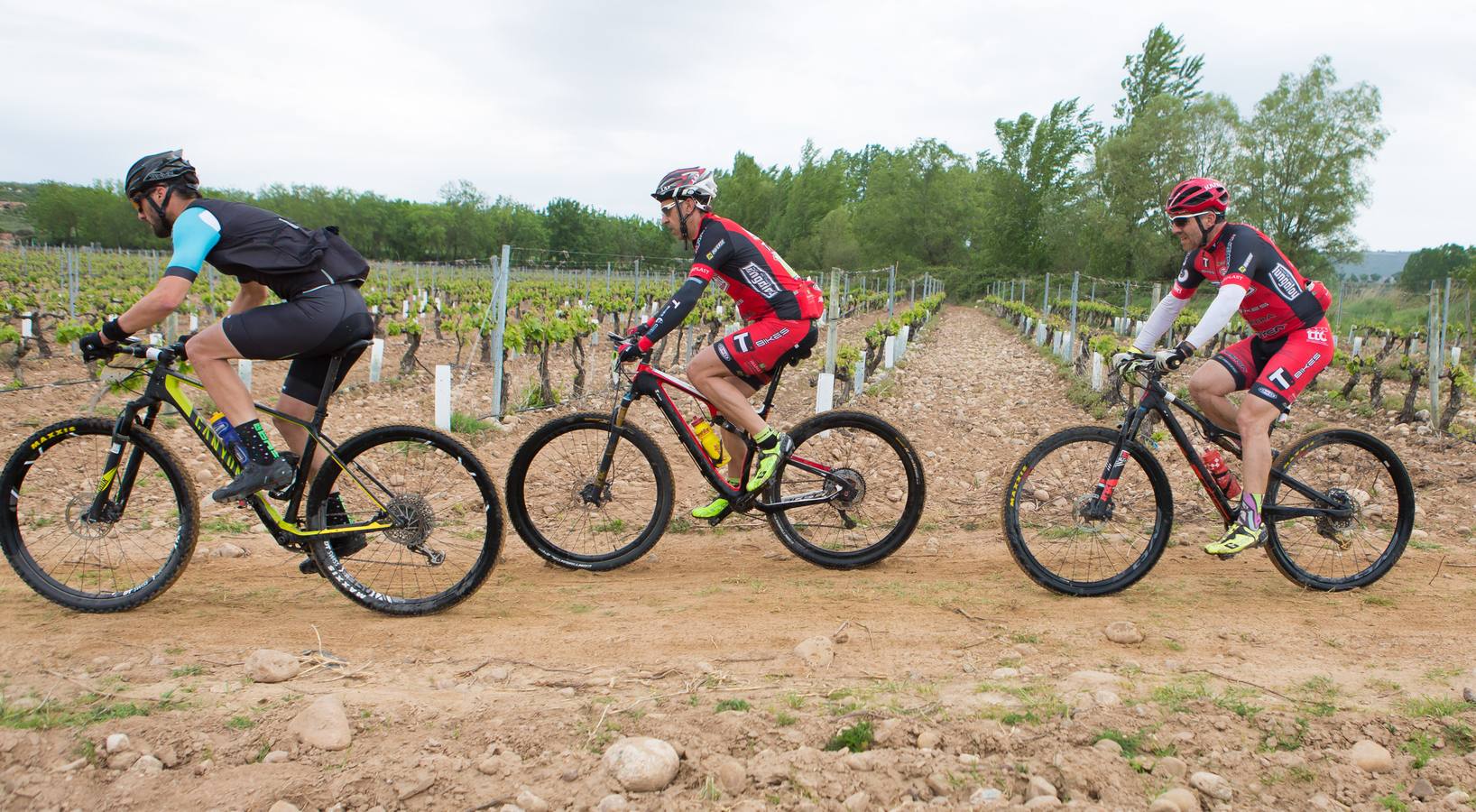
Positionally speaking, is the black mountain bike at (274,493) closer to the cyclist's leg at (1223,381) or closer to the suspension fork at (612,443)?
the suspension fork at (612,443)

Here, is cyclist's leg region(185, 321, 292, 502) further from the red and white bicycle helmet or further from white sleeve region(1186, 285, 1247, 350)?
white sleeve region(1186, 285, 1247, 350)

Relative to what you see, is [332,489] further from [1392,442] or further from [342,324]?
[1392,442]

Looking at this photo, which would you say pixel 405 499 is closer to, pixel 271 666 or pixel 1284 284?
pixel 271 666

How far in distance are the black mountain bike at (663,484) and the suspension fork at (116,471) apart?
1.78 meters

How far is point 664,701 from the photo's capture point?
2980mm

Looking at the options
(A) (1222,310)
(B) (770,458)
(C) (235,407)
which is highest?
(A) (1222,310)

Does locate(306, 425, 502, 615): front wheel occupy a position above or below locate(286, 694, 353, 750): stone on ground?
above

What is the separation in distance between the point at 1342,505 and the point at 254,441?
5.65 meters

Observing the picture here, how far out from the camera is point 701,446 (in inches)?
190

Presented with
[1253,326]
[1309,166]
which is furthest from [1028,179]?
[1253,326]

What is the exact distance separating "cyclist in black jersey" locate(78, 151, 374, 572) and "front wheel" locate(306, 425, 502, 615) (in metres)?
0.29

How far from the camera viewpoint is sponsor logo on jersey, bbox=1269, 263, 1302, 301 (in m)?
4.41

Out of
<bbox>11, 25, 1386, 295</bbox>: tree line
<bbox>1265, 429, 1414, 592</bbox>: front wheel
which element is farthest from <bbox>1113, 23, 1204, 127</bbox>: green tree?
<bbox>1265, 429, 1414, 592</bbox>: front wheel

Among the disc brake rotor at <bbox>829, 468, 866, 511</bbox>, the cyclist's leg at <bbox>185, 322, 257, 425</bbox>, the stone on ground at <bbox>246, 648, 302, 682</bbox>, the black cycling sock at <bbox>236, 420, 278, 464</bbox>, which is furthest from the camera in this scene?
the disc brake rotor at <bbox>829, 468, 866, 511</bbox>
